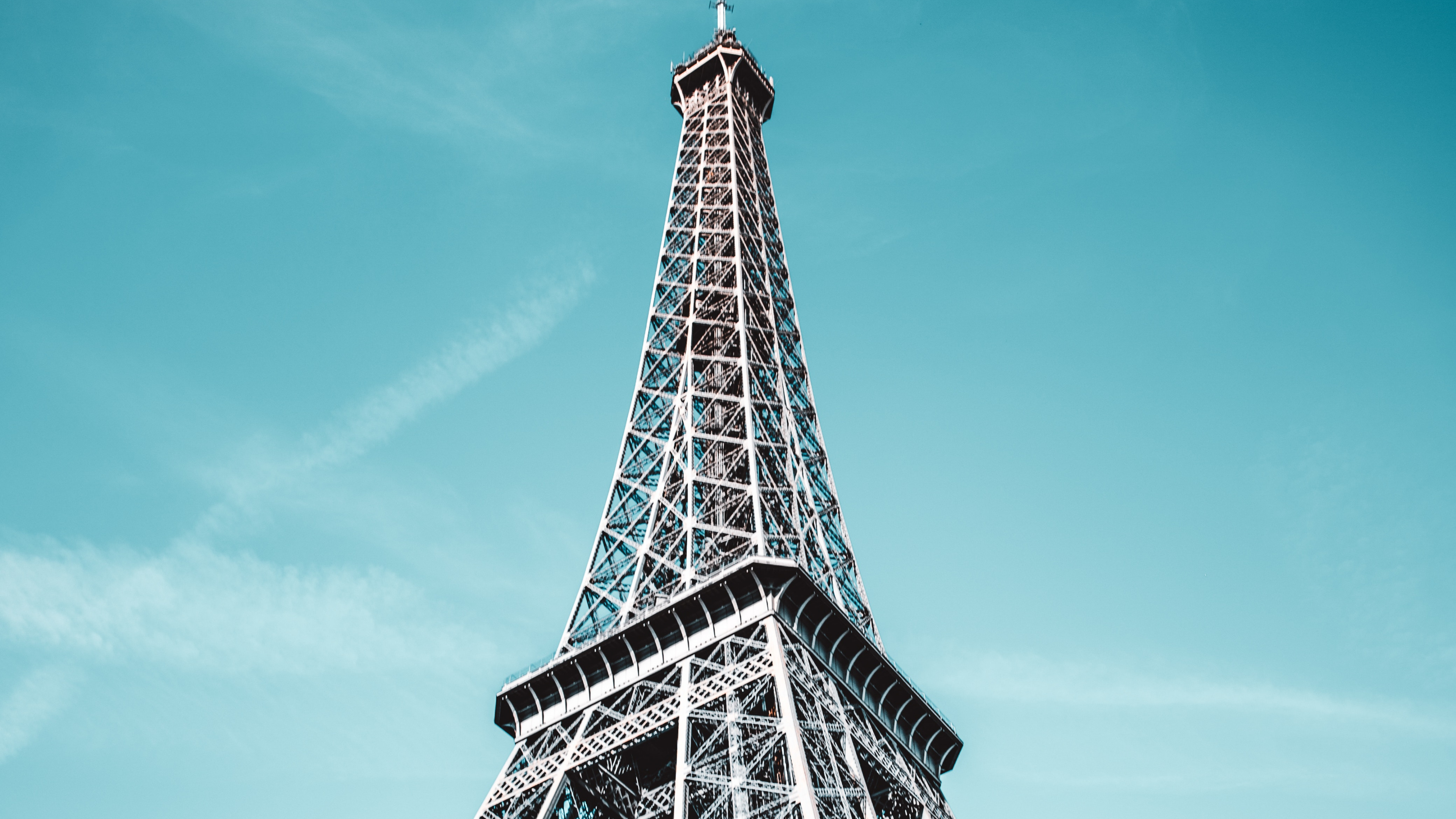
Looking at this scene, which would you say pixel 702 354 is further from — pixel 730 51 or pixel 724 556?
pixel 730 51

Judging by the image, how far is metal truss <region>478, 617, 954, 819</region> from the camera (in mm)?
38469

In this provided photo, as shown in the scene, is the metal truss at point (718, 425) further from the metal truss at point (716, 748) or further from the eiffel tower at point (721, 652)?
the metal truss at point (716, 748)

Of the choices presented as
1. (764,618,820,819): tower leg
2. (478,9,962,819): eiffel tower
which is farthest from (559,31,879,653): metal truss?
(764,618,820,819): tower leg

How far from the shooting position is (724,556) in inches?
1889

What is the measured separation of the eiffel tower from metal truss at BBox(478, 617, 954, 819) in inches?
2.5

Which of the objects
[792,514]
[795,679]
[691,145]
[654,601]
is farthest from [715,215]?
[795,679]

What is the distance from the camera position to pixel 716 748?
39.9 meters

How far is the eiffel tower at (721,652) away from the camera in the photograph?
39.5 meters

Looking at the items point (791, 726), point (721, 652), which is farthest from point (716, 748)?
point (721, 652)

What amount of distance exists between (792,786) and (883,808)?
799cm

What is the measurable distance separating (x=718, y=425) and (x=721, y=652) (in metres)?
15.5

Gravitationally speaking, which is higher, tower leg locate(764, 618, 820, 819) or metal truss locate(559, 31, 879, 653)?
metal truss locate(559, 31, 879, 653)

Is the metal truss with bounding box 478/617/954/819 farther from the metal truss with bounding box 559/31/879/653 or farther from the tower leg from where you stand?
the metal truss with bounding box 559/31/879/653

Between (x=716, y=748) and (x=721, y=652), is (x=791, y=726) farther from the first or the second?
(x=721, y=652)
